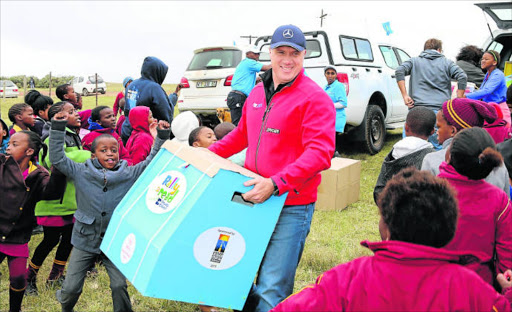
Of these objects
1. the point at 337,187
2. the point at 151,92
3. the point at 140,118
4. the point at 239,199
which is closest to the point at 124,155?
the point at 140,118

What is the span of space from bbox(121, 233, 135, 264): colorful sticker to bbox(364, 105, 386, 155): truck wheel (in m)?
6.60

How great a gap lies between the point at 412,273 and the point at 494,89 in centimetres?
509

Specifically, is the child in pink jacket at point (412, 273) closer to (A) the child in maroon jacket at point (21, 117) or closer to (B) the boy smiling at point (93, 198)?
(B) the boy smiling at point (93, 198)

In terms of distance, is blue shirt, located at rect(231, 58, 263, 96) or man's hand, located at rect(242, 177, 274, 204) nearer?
man's hand, located at rect(242, 177, 274, 204)

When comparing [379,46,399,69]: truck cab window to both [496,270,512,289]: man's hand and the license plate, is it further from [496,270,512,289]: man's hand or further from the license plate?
[496,270,512,289]: man's hand

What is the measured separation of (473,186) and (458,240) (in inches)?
10.5

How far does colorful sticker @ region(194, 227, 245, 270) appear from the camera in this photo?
89.0 inches

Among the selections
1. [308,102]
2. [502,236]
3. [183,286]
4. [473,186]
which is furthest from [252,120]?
[502,236]

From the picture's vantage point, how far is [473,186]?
224cm

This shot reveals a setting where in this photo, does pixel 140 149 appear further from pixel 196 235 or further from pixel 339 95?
pixel 339 95

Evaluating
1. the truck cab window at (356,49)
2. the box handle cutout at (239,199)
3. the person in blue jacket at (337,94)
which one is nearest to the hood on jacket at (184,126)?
the box handle cutout at (239,199)

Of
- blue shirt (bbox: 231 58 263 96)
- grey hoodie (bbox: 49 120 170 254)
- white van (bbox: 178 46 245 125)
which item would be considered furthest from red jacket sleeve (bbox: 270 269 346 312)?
white van (bbox: 178 46 245 125)

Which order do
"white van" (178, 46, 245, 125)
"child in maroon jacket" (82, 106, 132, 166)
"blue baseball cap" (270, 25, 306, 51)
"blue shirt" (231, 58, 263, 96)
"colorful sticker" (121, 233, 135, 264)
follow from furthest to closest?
"white van" (178, 46, 245, 125) < "blue shirt" (231, 58, 263, 96) < "child in maroon jacket" (82, 106, 132, 166) < "blue baseball cap" (270, 25, 306, 51) < "colorful sticker" (121, 233, 135, 264)

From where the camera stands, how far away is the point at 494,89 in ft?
19.1
